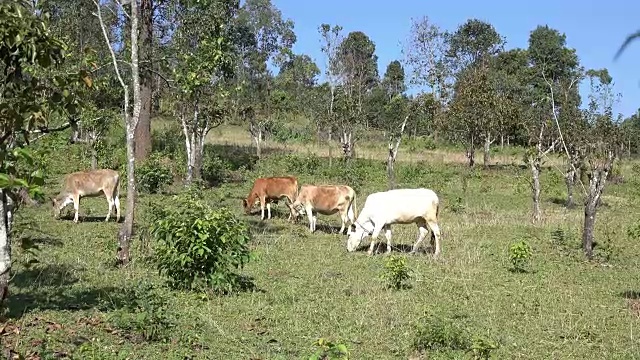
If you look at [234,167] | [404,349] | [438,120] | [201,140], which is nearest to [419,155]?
[438,120]

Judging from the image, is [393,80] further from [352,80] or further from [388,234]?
[388,234]

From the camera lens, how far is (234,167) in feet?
106

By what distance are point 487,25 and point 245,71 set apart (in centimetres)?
2196

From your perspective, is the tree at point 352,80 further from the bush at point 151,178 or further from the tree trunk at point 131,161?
the tree trunk at point 131,161

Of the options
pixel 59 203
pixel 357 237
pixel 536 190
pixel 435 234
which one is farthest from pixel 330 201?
pixel 59 203

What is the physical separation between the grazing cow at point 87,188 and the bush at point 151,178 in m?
4.70

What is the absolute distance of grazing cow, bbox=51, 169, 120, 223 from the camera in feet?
57.9

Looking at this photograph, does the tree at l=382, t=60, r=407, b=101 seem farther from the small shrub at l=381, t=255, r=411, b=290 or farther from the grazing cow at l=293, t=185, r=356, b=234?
the small shrub at l=381, t=255, r=411, b=290

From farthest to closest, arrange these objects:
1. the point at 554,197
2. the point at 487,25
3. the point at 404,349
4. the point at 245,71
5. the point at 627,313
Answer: the point at 487,25 → the point at 245,71 → the point at 554,197 → the point at 627,313 → the point at 404,349

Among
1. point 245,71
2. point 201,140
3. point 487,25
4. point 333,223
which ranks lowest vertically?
point 333,223

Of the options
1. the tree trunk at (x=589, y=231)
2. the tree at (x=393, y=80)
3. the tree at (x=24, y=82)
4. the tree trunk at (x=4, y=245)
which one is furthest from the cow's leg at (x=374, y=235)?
the tree at (x=393, y=80)

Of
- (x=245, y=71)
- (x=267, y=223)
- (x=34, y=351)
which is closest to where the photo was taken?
(x=34, y=351)

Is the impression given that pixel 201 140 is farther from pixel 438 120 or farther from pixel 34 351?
pixel 34 351

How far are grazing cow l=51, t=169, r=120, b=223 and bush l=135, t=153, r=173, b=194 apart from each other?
4702mm
